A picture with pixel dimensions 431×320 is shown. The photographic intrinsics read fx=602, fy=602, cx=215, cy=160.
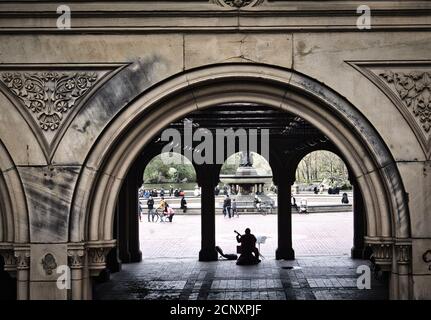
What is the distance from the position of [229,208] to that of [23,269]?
20522 mm

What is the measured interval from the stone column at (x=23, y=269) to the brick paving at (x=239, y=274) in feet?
11.6

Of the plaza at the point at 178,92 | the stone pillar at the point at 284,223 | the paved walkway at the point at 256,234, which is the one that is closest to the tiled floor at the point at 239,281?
the stone pillar at the point at 284,223

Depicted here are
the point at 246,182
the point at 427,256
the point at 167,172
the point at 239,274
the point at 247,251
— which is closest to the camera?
the point at 427,256

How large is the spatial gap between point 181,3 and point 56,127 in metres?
1.83

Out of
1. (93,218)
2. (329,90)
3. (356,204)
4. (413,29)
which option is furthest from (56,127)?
(356,204)

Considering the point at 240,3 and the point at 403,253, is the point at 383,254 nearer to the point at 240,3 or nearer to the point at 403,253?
the point at 403,253

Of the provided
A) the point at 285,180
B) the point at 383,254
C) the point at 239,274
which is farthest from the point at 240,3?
the point at 285,180

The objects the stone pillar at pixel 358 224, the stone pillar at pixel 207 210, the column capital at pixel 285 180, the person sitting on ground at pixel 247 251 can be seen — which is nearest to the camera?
the person sitting on ground at pixel 247 251

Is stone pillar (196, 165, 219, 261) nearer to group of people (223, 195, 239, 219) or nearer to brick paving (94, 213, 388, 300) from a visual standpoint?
brick paving (94, 213, 388, 300)

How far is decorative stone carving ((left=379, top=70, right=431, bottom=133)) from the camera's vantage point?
6.20 meters

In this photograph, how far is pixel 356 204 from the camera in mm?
14477

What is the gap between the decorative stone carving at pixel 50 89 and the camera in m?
6.28

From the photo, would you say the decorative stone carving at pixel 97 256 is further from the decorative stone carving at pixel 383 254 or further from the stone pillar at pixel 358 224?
the stone pillar at pixel 358 224

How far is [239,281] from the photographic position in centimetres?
1105
